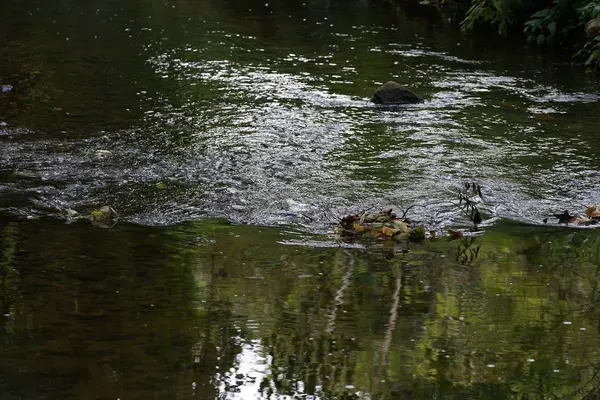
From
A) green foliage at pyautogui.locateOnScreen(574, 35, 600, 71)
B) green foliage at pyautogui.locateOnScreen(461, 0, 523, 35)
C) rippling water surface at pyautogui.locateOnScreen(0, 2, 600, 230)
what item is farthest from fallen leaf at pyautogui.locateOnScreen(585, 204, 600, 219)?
green foliage at pyautogui.locateOnScreen(461, 0, 523, 35)

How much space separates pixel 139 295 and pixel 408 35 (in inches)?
473

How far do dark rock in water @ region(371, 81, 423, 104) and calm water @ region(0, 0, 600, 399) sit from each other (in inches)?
8.5

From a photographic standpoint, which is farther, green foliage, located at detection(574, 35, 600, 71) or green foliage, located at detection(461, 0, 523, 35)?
green foliage, located at detection(461, 0, 523, 35)

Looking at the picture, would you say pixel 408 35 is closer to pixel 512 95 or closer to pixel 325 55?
pixel 325 55

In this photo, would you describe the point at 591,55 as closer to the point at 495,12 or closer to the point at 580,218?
the point at 495,12

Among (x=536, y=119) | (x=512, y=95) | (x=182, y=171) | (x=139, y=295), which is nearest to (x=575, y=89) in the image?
(x=512, y=95)

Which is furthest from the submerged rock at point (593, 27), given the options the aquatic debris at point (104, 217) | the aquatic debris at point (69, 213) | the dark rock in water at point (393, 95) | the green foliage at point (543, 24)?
the aquatic debris at point (69, 213)

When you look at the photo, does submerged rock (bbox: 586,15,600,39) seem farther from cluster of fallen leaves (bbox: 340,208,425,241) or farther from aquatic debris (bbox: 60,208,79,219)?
aquatic debris (bbox: 60,208,79,219)

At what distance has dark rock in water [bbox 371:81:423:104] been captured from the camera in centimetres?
1134

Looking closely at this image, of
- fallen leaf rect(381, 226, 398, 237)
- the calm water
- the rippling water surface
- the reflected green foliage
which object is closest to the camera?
the reflected green foliage

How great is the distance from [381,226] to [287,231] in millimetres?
694

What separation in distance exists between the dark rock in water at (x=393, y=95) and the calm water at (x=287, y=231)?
216 millimetres

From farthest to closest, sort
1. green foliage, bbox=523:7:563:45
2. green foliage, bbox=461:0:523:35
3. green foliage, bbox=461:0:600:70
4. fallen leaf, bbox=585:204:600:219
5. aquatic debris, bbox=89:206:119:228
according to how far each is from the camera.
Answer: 1. green foliage, bbox=461:0:523:35
2. green foliage, bbox=523:7:563:45
3. green foliage, bbox=461:0:600:70
4. fallen leaf, bbox=585:204:600:219
5. aquatic debris, bbox=89:206:119:228

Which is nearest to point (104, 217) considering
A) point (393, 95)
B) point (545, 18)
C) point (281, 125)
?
point (281, 125)
